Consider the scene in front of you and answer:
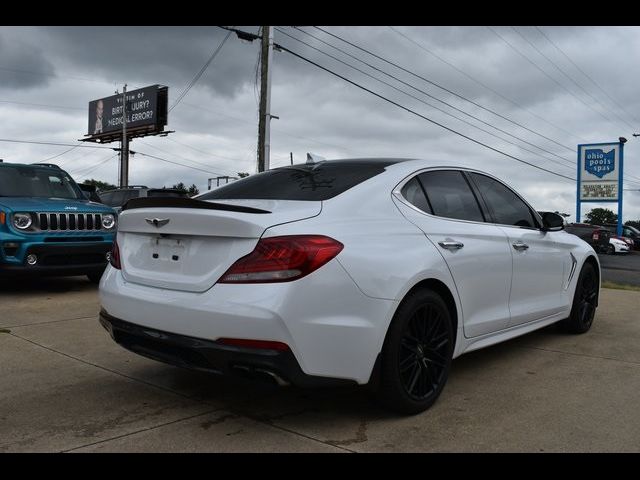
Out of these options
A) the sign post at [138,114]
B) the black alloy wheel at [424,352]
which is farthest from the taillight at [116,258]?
the sign post at [138,114]

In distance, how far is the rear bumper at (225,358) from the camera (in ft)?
9.18

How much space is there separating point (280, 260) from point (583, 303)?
Result: 402 centimetres

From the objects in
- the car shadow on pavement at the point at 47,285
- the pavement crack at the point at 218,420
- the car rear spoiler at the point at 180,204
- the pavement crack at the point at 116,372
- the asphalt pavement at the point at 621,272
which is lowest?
the asphalt pavement at the point at 621,272

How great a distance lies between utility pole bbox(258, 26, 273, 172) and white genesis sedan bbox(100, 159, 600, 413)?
1359 cm

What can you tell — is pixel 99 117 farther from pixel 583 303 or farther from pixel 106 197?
pixel 583 303

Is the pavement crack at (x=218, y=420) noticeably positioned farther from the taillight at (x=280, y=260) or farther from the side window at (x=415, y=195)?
the side window at (x=415, y=195)

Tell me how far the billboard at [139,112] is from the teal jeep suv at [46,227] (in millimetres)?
42798

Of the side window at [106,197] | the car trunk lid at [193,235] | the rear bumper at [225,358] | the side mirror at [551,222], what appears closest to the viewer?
the rear bumper at [225,358]

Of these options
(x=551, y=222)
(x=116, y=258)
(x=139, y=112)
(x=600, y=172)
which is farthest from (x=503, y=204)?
(x=139, y=112)

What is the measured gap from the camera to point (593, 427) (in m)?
3.25

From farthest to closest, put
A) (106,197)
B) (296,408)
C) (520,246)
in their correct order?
1. (106,197)
2. (520,246)
3. (296,408)

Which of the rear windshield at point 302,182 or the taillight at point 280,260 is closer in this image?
the taillight at point 280,260

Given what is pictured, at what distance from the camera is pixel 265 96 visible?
17.6m
